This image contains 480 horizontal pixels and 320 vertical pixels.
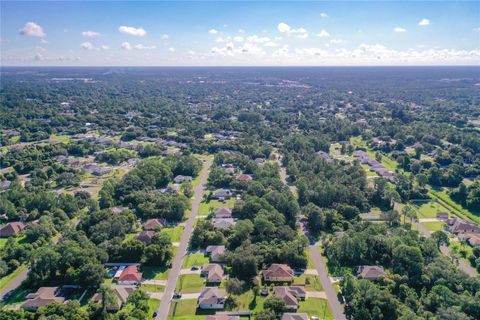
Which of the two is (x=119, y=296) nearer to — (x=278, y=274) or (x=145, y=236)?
(x=145, y=236)

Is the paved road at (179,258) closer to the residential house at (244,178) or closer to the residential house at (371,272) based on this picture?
the residential house at (244,178)

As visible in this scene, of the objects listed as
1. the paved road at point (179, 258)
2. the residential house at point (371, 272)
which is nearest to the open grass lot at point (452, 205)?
the residential house at point (371, 272)

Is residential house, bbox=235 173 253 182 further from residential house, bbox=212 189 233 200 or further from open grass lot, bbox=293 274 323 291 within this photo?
open grass lot, bbox=293 274 323 291

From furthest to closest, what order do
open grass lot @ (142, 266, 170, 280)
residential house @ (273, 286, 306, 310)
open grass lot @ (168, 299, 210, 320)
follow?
open grass lot @ (142, 266, 170, 280) → residential house @ (273, 286, 306, 310) → open grass lot @ (168, 299, 210, 320)

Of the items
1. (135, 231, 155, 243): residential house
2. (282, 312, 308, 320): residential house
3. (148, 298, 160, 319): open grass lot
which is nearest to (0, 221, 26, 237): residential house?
(135, 231, 155, 243): residential house

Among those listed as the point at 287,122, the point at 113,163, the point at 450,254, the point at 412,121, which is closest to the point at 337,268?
the point at 450,254

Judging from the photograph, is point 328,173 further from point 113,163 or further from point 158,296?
point 113,163
